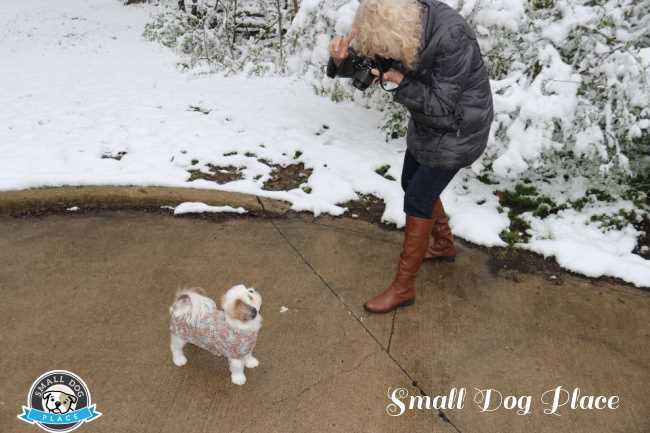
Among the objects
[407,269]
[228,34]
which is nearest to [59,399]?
[407,269]

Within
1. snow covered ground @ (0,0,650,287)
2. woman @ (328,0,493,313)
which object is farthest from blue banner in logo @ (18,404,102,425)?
snow covered ground @ (0,0,650,287)

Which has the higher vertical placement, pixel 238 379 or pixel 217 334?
pixel 217 334

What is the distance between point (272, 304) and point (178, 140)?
2624 mm

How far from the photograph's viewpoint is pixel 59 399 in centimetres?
254

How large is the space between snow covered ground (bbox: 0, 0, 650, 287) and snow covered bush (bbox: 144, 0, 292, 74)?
0.90m

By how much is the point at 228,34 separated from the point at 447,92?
7.87 m

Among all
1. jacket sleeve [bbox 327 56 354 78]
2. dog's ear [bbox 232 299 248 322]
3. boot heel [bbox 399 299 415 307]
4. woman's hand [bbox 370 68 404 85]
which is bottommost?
boot heel [bbox 399 299 415 307]

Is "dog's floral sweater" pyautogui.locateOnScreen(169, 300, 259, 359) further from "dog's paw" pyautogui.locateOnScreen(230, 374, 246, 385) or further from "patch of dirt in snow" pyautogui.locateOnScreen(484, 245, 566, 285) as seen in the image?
"patch of dirt in snow" pyautogui.locateOnScreen(484, 245, 566, 285)

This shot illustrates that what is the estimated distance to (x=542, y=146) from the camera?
141 inches

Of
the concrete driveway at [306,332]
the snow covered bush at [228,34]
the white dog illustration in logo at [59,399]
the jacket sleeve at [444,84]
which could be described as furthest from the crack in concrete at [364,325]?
the snow covered bush at [228,34]

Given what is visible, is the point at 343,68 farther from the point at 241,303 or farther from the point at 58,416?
the point at 58,416

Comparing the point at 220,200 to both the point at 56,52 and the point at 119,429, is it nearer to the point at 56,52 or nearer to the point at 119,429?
the point at 119,429

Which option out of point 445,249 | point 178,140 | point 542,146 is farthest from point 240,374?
point 178,140

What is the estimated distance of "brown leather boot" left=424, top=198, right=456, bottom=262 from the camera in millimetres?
3340
